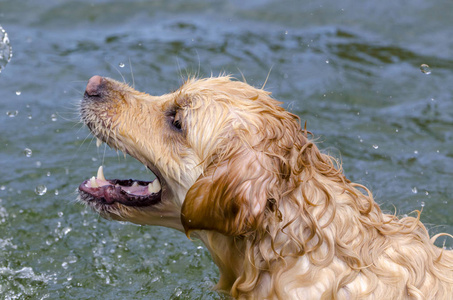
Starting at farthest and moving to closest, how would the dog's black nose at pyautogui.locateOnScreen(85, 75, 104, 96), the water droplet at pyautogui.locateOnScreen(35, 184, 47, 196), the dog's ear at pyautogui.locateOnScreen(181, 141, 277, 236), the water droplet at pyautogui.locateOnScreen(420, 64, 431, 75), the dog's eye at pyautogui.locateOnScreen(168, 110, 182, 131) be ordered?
the water droplet at pyautogui.locateOnScreen(420, 64, 431, 75)
the water droplet at pyautogui.locateOnScreen(35, 184, 47, 196)
the dog's black nose at pyautogui.locateOnScreen(85, 75, 104, 96)
the dog's eye at pyautogui.locateOnScreen(168, 110, 182, 131)
the dog's ear at pyautogui.locateOnScreen(181, 141, 277, 236)

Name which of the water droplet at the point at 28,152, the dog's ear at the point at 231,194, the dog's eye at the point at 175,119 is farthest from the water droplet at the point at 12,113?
the dog's ear at the point at 231,194

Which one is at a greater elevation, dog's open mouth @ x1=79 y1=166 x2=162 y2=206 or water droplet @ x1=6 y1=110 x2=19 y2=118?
dog's open mouth @ x1=79 y1=166 x2=162 y2=206

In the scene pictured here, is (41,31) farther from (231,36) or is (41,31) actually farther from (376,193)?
(376,193)

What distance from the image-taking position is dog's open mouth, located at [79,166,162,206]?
4949mm

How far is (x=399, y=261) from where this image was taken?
4.39 meters

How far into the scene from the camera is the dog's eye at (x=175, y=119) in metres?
4.68

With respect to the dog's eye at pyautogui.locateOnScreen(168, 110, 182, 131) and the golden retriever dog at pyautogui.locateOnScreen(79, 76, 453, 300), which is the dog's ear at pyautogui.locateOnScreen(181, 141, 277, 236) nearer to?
the golden retriever dog at pyautogui.locateOnScreen(79, 76, 453, 300)

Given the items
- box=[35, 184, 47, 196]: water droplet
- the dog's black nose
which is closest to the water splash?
box=[35, 184, 47, 196]: water droplet

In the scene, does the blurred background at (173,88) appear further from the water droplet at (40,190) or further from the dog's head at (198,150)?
the dog's head at (198,150)

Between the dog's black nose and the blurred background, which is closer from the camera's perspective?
the dog's black nose

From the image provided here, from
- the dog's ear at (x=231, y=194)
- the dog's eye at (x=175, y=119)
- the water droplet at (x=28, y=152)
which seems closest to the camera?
the dog's ear at (x=231, y=194)

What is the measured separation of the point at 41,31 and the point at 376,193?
6.50 meters

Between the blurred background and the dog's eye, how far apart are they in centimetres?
50

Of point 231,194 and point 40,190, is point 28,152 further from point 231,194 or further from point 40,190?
point 231,194
